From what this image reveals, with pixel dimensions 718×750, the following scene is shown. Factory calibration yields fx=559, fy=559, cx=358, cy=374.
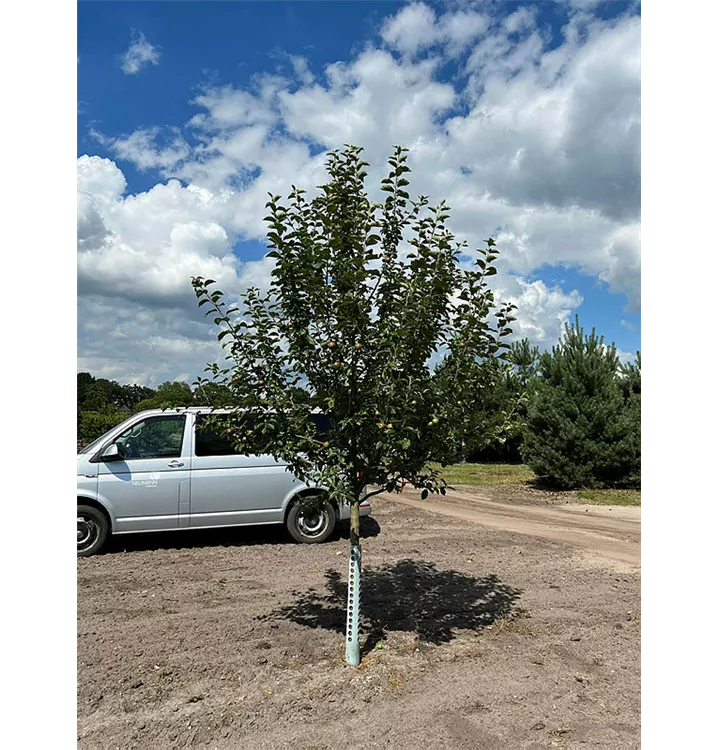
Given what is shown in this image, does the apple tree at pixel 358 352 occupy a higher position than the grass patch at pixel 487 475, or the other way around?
the apple tree at pixel 358 352

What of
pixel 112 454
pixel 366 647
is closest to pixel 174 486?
pixel 112 454

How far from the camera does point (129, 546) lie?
24.8ft

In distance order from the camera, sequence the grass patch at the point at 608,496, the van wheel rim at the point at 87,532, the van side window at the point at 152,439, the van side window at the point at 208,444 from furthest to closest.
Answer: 1. the grass patch at the point at 608,496
2. the van side window at the point at 208,444
3. the van side window at the point at 152,439
4. the van wheel rim at the point at 87,532

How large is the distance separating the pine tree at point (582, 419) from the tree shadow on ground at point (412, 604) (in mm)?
8371

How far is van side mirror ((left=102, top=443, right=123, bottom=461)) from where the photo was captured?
23.0 ft

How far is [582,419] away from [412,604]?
9.65 m

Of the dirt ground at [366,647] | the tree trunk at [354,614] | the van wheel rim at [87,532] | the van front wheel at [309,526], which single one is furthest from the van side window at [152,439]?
the tree trunk at [354,614]

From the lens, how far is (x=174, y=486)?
718 cm

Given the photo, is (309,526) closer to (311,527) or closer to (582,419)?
(311,527)

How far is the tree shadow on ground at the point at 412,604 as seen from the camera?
4.62 m

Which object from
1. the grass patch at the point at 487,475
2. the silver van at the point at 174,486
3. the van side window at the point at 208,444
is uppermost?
the van side window at the point at 208,444

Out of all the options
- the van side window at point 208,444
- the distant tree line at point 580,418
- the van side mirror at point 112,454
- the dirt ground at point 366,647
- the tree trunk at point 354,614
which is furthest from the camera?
the distant tree line at point 580,418

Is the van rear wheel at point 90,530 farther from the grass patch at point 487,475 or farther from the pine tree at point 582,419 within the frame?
the pine tree at point 582,419

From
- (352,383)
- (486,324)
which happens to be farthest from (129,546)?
(486,324)
